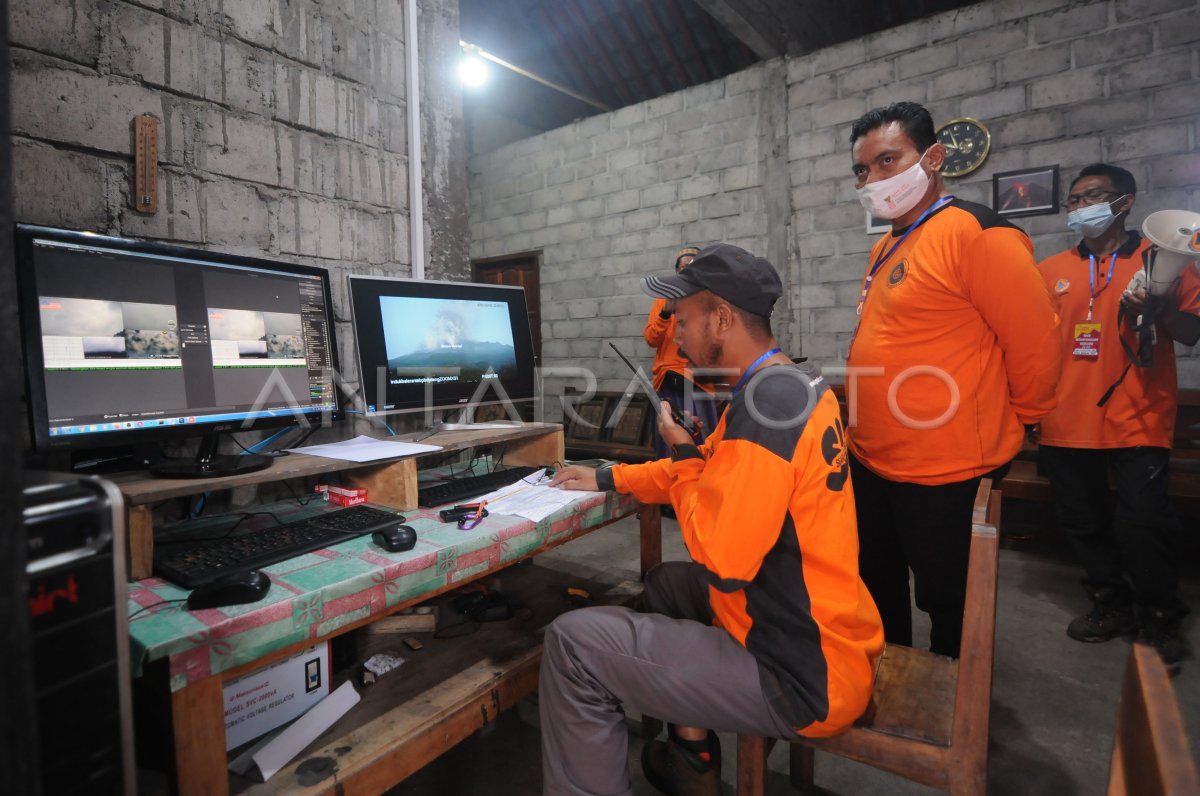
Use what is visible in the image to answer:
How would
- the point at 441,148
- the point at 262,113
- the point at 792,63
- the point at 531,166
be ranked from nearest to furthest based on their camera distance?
the point at 262,113
the point at 441,148
the point at 792,63
the point at 531,166

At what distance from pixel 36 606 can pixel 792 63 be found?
15.1 ft

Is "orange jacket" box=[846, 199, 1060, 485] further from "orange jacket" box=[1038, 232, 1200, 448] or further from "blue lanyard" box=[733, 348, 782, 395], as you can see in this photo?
"orange jacket" box=[1038, 232, 1200, 448]

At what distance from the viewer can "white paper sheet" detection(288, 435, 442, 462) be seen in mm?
1469

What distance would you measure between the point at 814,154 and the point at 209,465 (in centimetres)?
394

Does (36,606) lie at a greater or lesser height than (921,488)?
greater

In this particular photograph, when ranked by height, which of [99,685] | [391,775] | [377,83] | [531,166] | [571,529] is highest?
[531,166]

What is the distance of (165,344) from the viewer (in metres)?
1.25

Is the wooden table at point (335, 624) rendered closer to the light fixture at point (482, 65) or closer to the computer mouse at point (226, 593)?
the computer mouse at point (226, 593)

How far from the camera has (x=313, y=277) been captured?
158cm

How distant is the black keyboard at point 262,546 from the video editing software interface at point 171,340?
0.89 ft

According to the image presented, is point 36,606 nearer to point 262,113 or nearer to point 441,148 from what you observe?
point 262,113

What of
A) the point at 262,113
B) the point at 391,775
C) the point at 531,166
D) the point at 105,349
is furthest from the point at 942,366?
the point at 531,166

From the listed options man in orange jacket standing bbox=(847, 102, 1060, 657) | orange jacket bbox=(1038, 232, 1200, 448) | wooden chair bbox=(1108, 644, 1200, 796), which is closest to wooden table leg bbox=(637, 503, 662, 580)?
man in orange jacket standing bbox=(847, 102, 1060, 657)

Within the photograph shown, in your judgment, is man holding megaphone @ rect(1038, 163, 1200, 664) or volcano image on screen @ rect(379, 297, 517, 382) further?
man holding megaphone @ rect(1038, 163, 1200, 664)
